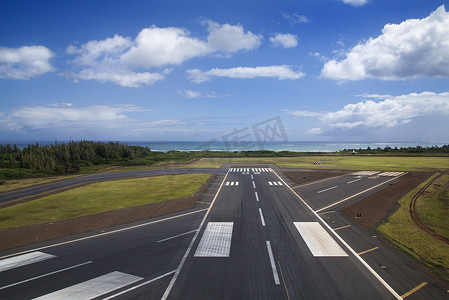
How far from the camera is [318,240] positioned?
1503cm

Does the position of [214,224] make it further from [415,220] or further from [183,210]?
[415,220]

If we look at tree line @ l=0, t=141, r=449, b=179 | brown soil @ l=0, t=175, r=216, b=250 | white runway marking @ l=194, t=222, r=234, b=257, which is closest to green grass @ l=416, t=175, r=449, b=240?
white runway marking @ l=194, t=222, r=234, b=257

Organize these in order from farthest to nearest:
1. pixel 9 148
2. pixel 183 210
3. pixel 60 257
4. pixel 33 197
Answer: pixel 9 148, pixel 33 197, pixel 183 210, pixel 60 257

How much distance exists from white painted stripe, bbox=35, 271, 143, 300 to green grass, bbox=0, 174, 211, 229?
11.7m

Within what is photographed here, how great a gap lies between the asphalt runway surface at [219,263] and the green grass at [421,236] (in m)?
1.05

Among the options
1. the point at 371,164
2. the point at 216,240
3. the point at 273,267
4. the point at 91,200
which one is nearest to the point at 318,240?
the point at 273,267

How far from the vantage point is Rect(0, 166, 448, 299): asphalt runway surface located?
9.90m

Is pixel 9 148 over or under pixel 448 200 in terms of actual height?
over

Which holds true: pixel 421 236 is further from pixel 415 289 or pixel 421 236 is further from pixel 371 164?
pixel 371 164

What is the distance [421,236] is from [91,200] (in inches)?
1156

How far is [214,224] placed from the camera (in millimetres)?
18094

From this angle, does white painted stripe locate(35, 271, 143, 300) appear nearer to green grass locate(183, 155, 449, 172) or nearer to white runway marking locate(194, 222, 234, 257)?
white runway marking locate(194, 222, 234, 257)

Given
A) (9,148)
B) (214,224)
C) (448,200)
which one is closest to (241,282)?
(214,224)

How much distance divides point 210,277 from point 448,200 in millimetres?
27663
